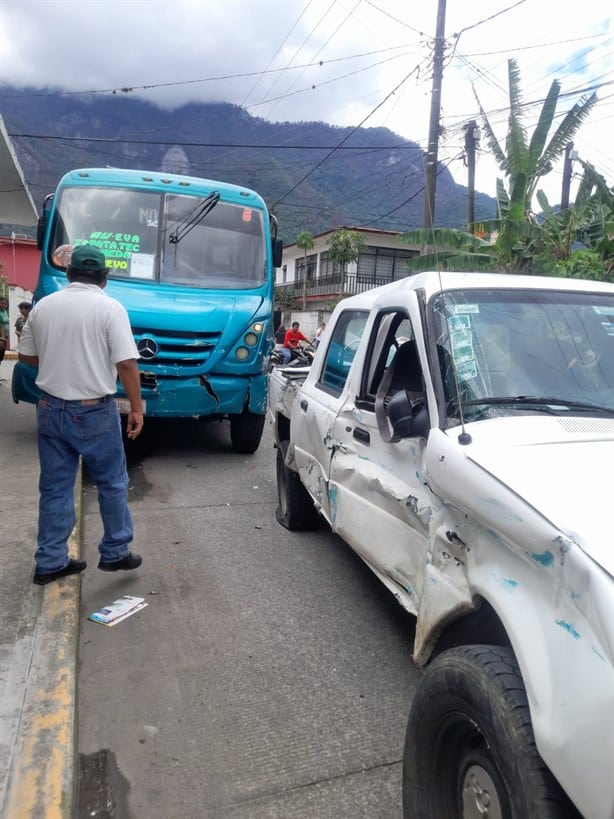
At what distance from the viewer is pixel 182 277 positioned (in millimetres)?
7359

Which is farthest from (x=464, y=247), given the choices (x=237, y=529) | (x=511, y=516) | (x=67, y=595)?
(x=511, y=516)

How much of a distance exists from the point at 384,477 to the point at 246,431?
15.9 feet

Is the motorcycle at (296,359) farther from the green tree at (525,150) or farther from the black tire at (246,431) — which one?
the green tree at (525,150)

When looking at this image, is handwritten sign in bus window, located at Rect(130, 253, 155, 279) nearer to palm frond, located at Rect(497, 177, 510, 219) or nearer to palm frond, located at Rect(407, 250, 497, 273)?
palm frond, located at Rect(407, 250, 497, 273)

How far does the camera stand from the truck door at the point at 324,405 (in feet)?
12.9

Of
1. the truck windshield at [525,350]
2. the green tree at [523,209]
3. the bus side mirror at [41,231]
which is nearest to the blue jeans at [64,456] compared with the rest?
the truck windshield at [525,350]

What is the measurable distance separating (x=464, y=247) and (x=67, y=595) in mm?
9858

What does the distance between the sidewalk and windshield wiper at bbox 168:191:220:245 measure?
12.3 feet

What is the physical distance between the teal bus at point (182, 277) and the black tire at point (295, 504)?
1828mm

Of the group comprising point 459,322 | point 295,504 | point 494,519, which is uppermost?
point 459,322

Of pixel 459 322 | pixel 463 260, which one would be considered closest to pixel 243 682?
pixel 459 322

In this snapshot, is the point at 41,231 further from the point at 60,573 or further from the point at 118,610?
the point at 118,610

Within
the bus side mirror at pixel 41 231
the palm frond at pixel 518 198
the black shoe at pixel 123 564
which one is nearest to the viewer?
the black shoe at pixel 123 564

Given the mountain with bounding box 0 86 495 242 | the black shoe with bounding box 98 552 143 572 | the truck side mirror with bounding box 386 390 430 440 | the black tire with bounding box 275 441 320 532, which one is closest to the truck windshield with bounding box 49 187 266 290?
the black tire with bounding box 275 441 320 532
